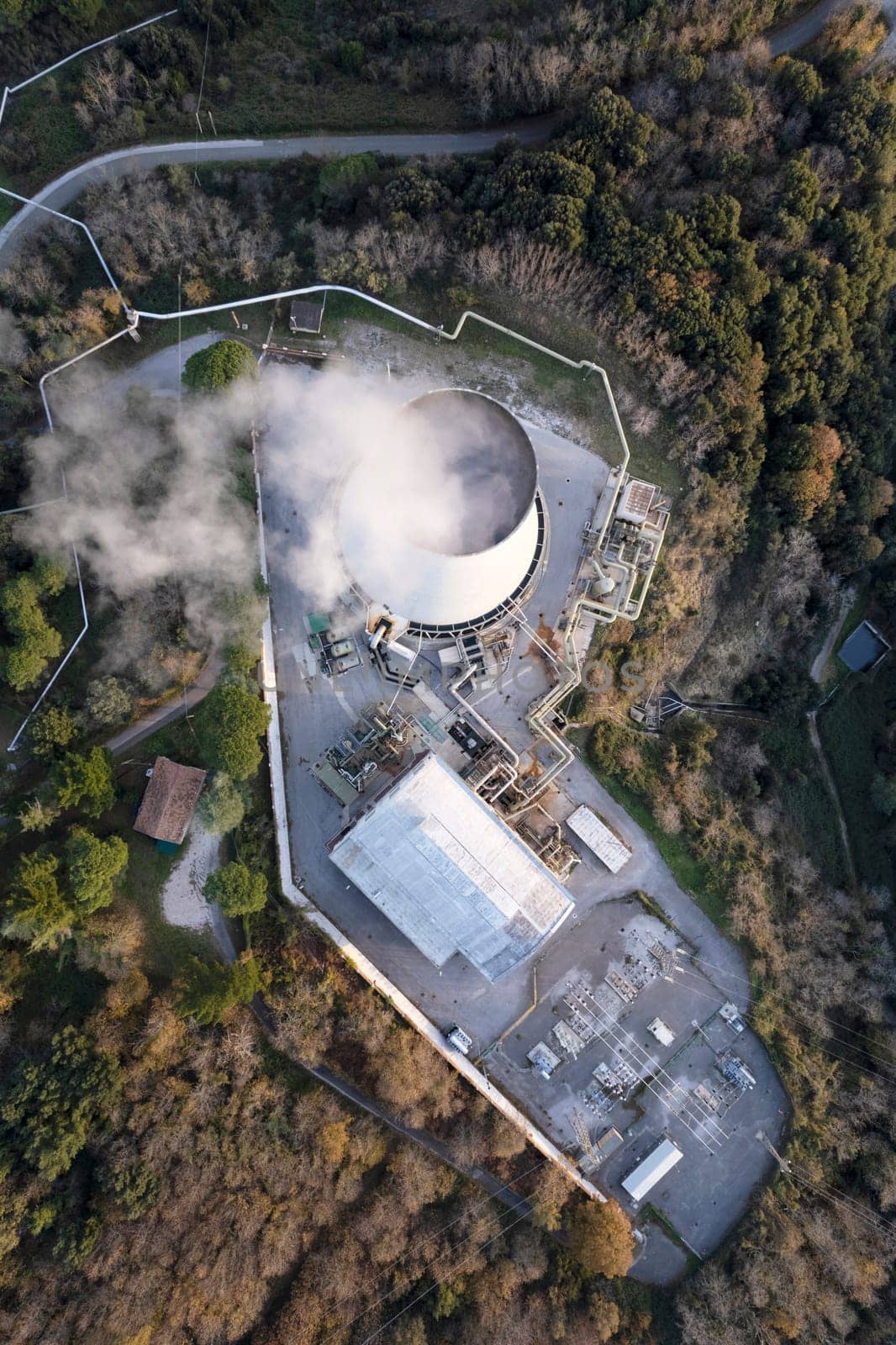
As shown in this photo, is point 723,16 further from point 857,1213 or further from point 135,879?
point 857,1213

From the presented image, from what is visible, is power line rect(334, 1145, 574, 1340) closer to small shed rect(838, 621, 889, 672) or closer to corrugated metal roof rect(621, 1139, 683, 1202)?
corrugated metal roof rect(621, 1139, 683, 1202)

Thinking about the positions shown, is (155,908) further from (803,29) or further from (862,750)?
(803,29)

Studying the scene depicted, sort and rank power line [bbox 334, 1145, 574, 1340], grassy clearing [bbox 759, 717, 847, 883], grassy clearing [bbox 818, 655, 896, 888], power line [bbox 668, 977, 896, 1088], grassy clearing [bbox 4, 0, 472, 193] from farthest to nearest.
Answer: grassy clearing [bbox 818, 655, 896, 888], grassy clearing [bbox 759, 717, 847, 883], grassy clearing [bbox 4, 0, 472, 193], power line [bbox 668, 977, 896, 1088], power line [bbox 334, 1145, 574, 1340]

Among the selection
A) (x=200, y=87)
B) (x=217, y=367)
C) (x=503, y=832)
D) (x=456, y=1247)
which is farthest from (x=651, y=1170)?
(x=200, y=87)

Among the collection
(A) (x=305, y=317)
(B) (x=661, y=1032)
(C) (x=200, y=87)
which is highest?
(C) (x=200, y=87)

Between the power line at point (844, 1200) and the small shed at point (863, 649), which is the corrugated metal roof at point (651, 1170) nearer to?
the power line at point (844, 1200)

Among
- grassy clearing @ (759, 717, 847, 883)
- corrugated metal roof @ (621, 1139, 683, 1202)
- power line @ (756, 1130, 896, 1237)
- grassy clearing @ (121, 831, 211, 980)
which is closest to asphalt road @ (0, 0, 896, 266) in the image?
grassy clearing @ (121, 831, 211, 980)

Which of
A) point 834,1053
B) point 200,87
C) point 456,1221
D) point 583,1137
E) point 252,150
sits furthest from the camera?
point 200,87
